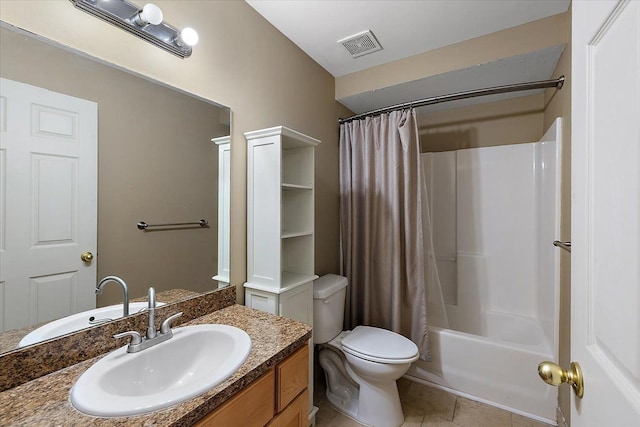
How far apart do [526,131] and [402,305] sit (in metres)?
1.86

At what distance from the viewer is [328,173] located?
7.27ft

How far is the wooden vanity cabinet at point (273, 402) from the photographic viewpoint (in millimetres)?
754

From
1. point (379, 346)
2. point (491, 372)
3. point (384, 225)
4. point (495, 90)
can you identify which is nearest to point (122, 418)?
point (379, 346)

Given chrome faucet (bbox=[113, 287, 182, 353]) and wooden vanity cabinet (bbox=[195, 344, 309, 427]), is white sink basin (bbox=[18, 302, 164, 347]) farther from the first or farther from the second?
wooden vanity cabinet (bbox=[195, 344, 309, 427])

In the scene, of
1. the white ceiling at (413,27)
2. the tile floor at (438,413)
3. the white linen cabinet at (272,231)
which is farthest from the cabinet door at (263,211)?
the tile floor at (438,413)

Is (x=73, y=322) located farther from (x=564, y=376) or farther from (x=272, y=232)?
(x=564, y=376)

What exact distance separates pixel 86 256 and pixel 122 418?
580 mm

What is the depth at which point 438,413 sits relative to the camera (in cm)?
174

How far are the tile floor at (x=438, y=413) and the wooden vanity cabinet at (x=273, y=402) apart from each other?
0.84 metres

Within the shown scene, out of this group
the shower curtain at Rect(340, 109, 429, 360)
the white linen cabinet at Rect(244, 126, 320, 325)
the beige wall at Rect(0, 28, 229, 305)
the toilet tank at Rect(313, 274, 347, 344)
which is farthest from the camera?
the shower curtain at Rect(340, 109, 429, 360)

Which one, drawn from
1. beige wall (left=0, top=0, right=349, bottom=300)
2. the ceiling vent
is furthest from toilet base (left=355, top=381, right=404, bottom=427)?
the ceiling vent

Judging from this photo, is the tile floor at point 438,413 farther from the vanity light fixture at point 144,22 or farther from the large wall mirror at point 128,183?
the vanity light fixture at point 144,22

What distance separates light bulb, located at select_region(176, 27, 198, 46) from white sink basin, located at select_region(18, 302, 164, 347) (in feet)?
3.52

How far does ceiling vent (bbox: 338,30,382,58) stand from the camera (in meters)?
1.73
